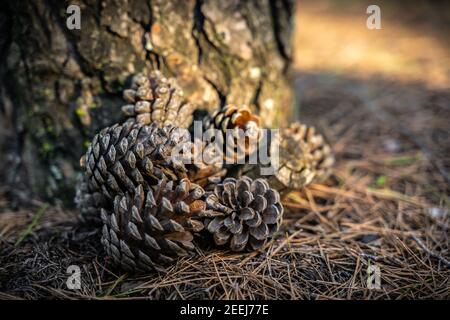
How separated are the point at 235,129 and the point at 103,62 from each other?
69 centimetres

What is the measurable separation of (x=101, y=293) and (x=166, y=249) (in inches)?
10.8

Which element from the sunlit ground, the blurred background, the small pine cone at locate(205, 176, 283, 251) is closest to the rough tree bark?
the small pine cone at locate(205, 176, 283, 251)

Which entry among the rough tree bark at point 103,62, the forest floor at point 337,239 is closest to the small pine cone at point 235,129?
the rough tree bark at point 103,62

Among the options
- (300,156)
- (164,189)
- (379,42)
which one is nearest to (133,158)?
(164,189)

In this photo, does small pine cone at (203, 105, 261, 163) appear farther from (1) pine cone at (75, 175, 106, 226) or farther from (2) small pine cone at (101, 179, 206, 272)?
(1) pine cone at (75, 175, 106, 226)

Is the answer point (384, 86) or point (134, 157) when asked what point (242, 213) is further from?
point (384, 86)

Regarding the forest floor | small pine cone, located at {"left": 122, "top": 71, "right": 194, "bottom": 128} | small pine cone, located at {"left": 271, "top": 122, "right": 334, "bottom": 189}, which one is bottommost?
the forest floor

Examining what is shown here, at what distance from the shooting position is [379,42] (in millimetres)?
3840

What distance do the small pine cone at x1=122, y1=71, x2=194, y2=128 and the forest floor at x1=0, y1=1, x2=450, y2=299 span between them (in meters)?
0.53

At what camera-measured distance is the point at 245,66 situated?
6.09ft

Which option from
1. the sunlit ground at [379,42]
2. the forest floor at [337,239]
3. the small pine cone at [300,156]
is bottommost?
the forest floor at [337,239]

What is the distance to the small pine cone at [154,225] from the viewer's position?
1.29 meters

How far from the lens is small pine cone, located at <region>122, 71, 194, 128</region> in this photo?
1.52m

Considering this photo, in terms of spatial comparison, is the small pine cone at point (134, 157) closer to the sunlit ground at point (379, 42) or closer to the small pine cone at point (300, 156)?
the small pine cone at point (300, 156)
